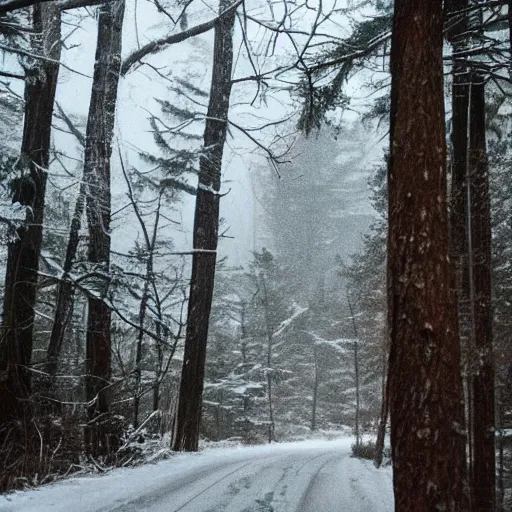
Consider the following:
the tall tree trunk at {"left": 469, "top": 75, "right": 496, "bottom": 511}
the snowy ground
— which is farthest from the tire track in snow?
the tall tree trunk at {"left": 469, "top": 75, "right": 496, "bottom": 511}

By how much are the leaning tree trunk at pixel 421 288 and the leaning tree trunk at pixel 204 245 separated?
7.92 metres

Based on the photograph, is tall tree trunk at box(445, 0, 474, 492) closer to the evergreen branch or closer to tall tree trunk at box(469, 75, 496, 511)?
tall tree trunk at box(469, 75, 496, 511)

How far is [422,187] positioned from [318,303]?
37.9 metres

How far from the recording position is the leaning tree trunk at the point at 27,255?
6.96 metres

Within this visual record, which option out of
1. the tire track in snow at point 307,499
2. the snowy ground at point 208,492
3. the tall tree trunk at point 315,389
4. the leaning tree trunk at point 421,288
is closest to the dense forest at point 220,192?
the leaning tree trunk at point 421,288

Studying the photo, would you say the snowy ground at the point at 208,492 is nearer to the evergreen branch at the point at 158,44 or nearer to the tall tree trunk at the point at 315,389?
the evergreen branch at the point at 158,44

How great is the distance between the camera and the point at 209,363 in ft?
94.5

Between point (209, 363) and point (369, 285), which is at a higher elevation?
point (369, 285)

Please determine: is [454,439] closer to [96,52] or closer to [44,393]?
[44,393]

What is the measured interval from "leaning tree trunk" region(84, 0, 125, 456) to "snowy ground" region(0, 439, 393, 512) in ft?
3.92

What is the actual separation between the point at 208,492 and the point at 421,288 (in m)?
4.23

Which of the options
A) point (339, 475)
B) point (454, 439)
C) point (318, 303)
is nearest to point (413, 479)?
point (454, 439)

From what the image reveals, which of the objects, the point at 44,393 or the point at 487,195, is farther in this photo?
the point at 487,195

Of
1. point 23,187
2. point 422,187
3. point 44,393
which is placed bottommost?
point 44,393
